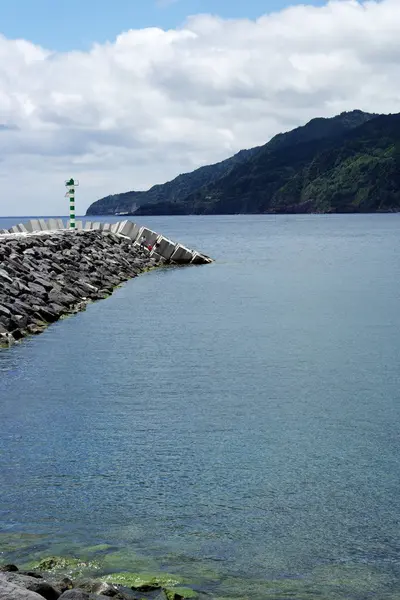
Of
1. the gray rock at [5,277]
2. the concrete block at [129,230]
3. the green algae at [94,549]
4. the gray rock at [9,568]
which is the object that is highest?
the concrete block at [129,230]

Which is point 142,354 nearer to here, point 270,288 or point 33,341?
point 33,341

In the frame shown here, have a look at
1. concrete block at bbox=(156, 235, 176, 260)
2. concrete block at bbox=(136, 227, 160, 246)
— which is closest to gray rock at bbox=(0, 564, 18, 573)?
concrete block at bbox=(156, 235, 176, 260)

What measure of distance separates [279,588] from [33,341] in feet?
46.2

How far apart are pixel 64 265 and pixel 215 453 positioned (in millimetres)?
23735

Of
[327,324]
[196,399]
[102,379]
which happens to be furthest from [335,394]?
[327,324]

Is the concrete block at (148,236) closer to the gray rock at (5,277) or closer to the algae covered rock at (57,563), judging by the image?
the gray rock at (5,277)

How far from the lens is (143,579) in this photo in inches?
285

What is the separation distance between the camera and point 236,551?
25.6 ft

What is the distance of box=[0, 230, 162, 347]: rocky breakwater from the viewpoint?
2217cm

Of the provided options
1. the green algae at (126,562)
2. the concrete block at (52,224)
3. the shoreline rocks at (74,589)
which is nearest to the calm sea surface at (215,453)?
the green algae at (126,562)

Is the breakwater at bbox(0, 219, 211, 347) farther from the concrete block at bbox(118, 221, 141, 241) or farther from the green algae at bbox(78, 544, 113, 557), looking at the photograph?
the green algae at bbox(78, 544, 113, 557)

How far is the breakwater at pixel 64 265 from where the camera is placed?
22.8m

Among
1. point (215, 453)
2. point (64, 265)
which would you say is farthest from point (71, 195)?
point (215, 453)

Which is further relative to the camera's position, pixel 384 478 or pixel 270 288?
pixel 270 288
